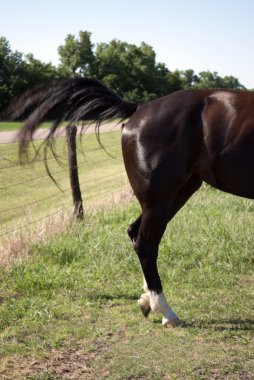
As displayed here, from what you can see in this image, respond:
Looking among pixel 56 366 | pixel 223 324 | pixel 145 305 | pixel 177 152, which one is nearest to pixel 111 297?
pixel 145 305

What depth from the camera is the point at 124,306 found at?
3.98 meters

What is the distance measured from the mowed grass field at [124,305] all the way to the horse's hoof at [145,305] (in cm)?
5

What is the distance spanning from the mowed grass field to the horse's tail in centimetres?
139

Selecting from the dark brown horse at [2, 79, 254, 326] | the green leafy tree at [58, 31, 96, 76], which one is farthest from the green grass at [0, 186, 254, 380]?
the green leafy tree at [58, 31, 96, 76]

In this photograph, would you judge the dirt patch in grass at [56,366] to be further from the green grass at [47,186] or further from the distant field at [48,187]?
the green grass at [47,186]

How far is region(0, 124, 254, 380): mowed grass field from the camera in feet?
10.00

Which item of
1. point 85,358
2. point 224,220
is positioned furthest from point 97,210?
point 85,358

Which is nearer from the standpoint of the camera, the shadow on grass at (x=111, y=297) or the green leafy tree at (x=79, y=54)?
the shadow on grass at (x=111, y=297)

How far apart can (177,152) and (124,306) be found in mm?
1384

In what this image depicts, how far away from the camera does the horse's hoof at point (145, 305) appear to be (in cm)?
376

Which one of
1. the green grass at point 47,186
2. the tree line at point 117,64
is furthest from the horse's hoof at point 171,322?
the tree line at point 117,64

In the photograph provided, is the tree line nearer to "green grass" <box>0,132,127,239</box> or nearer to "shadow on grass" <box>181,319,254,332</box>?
"green grass" <box>0,132,127,239</box>

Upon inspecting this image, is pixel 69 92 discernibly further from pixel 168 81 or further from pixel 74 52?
pixel 168 81

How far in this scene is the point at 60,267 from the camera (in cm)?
479
